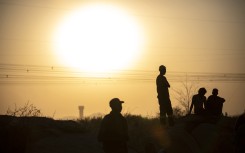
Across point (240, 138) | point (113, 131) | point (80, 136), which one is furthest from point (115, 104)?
point (80, 136)

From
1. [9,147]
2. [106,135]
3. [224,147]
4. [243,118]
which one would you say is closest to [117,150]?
[106,135]

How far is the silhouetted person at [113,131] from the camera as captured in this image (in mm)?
12961

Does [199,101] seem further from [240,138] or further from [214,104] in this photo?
[240,138]

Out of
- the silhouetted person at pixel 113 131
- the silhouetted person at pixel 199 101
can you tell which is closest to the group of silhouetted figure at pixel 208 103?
the silhouetted person at pixel 199 101

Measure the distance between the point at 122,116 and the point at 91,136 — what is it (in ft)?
23.5

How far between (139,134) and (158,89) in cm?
360

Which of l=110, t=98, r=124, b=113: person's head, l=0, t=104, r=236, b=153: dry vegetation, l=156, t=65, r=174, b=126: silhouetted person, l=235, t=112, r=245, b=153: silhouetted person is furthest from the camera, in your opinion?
l=156, t=65, r=174, b=126: silhouetted person

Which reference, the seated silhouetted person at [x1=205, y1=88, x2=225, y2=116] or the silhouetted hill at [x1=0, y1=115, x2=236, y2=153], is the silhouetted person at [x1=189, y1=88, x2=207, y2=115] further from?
the silhouetted hill at [x1=0, y1=115, x2=236, y2=153]

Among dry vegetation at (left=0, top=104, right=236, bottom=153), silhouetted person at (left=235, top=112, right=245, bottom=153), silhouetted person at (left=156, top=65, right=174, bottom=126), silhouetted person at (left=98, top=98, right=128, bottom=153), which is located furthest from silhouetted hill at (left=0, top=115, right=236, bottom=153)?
silhouetted person at (left=235, top=112, right=245, bottom=153)

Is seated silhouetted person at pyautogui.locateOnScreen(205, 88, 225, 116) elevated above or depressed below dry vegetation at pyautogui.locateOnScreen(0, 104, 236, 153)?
above

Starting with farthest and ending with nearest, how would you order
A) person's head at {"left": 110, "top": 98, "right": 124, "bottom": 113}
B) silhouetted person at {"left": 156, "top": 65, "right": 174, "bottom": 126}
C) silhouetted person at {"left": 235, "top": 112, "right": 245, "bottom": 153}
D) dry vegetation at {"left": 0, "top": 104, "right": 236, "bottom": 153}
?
1. silhouetted person at {"left": 156, "top": 65, "right": 174, "bottom": 126}
2. dry vegetation at {"left": 0, "top": 104, "right": 236, "bottom": 153}
3. person's head at {"left": 110, "top": 98, "right": 124, "bottom": 113}
4. silhouetted person at {"left": 235, "top": 112, "right": 245, "bottom": 153}

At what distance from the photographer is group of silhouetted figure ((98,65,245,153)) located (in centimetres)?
1298

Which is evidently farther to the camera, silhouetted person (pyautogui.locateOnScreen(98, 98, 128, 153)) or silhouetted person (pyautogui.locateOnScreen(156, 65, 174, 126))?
silhouetted person (pyautogui.locateOnScreen(156, 65, 174, 126))

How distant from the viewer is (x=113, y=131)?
12984 mm
